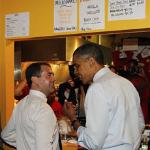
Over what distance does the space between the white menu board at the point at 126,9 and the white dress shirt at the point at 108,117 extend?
1.79 feet

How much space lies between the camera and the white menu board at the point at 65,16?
2598mm

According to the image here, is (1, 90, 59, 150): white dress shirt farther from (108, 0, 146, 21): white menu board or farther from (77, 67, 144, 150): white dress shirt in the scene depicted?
(108, 0, 146, 21): white menu board

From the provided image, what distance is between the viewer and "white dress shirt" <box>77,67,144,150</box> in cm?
189

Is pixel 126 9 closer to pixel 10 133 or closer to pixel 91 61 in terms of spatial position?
pixel 91 61

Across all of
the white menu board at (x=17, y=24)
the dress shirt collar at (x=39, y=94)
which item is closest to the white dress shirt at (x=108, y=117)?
the dress shirt collar at (x=39, y=94)

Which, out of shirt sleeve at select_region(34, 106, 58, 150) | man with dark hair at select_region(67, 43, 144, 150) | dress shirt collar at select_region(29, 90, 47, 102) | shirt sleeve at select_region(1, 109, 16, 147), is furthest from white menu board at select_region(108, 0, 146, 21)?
shirt sleeve at select_region(1, 109, 16, 147)

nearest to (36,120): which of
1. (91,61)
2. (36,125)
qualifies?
(36,125)

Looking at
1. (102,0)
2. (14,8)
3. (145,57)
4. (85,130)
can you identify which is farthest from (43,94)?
(145,57)

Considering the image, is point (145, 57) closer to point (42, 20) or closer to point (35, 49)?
point (35, 49)

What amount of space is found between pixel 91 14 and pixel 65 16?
25 cm

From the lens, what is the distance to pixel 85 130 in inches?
77.0

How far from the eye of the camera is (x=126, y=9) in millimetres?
2336

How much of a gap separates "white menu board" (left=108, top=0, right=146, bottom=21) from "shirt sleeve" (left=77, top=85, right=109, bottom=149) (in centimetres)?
71

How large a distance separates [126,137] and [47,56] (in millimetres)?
2351
